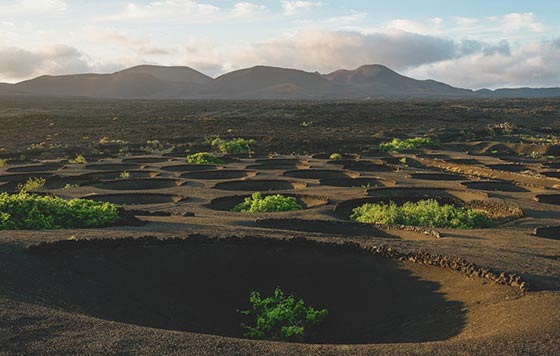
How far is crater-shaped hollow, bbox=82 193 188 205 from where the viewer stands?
1844 centimetres

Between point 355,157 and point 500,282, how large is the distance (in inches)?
1011

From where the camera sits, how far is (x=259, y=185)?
71.8ft

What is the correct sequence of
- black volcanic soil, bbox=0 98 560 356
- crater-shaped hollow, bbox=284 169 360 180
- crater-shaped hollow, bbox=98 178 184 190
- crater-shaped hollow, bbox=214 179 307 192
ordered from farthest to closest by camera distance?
crater-shaped hollow, bbox=284 169 360 180
crater-shaped hollow, bbox=98 178 184 190
crater-shaped hollow, bbox=214 179 307 192
black volcanic soil, bbox=0 98 560 356

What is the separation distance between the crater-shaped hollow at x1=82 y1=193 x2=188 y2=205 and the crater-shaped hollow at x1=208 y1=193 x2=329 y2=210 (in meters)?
1.29

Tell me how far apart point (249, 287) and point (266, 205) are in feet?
24.6

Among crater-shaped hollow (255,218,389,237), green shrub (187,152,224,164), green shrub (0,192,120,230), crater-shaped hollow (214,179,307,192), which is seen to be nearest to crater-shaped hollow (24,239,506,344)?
green shrub (0,192,120,230)

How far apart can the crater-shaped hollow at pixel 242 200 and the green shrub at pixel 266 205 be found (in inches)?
15.1

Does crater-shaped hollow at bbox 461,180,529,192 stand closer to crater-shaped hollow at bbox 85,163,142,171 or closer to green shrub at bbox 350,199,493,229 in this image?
green shrub at bbox 350,199,493,229

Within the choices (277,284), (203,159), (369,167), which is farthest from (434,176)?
(277,284)

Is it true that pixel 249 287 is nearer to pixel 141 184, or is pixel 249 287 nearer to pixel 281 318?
pixel 281 318

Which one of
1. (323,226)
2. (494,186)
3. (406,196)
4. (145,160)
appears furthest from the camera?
(145,160)

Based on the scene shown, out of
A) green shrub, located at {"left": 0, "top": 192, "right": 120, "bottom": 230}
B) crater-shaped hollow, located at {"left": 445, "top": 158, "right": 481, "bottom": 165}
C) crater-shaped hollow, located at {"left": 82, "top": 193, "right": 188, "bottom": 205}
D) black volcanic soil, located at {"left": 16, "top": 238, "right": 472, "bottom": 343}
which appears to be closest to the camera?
black volcanic soil, located at {"left": 16, "top": 238, "right": 472, "bottom": 343}

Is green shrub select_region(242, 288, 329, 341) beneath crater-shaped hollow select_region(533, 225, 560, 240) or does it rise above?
above

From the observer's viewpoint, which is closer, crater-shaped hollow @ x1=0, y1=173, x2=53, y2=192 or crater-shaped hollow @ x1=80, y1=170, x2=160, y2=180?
crater-shaped hollow @ x1=0, y1=173, x2=53, y2=192
